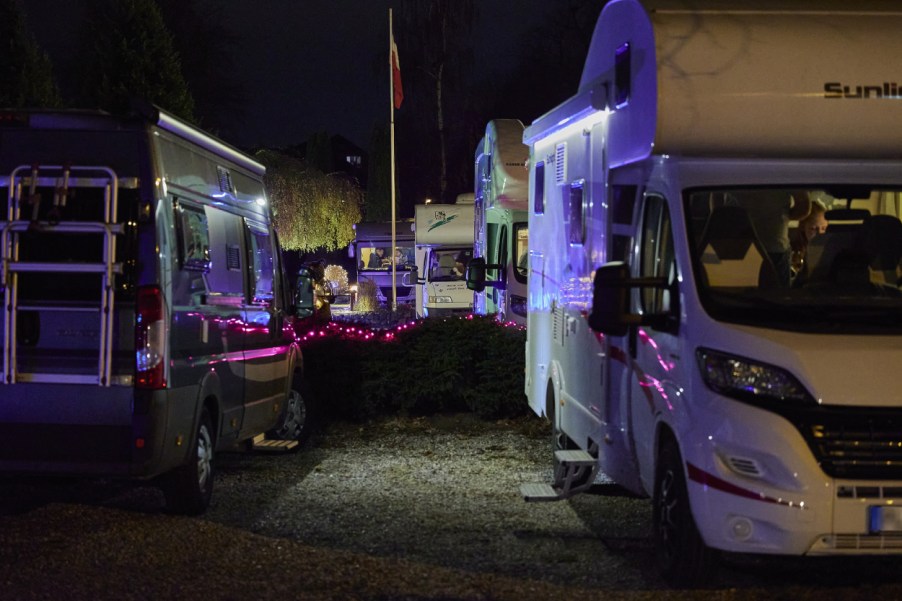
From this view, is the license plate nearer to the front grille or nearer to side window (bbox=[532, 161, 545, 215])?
the front grille

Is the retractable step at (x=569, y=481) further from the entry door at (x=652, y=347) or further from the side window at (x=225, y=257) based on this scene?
the side window at (x=225, y=257)

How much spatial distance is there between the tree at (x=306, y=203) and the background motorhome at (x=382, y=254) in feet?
13.4

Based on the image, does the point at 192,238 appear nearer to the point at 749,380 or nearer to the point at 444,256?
the point at 749,380

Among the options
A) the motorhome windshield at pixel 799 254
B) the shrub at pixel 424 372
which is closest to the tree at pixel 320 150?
the shrub at pixel 424 372

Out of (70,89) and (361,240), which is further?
(361,240)

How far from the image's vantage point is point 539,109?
48.4m

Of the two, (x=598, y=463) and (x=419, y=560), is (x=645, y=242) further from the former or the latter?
(x=419, y=560)

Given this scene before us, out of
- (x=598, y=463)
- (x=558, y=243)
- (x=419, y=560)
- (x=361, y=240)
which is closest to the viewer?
(x=419, y=560)

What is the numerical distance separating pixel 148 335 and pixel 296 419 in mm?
4548

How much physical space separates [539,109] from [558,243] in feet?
129

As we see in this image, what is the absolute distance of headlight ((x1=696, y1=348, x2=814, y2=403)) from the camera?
6.13 meters

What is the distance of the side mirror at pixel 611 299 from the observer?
6.95 m

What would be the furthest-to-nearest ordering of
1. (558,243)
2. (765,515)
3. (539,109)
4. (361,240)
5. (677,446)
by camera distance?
(539,109) → (361,240) → (558,243) → (677,446) → (765,515)

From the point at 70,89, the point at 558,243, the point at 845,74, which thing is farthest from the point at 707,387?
the point at 70,89
